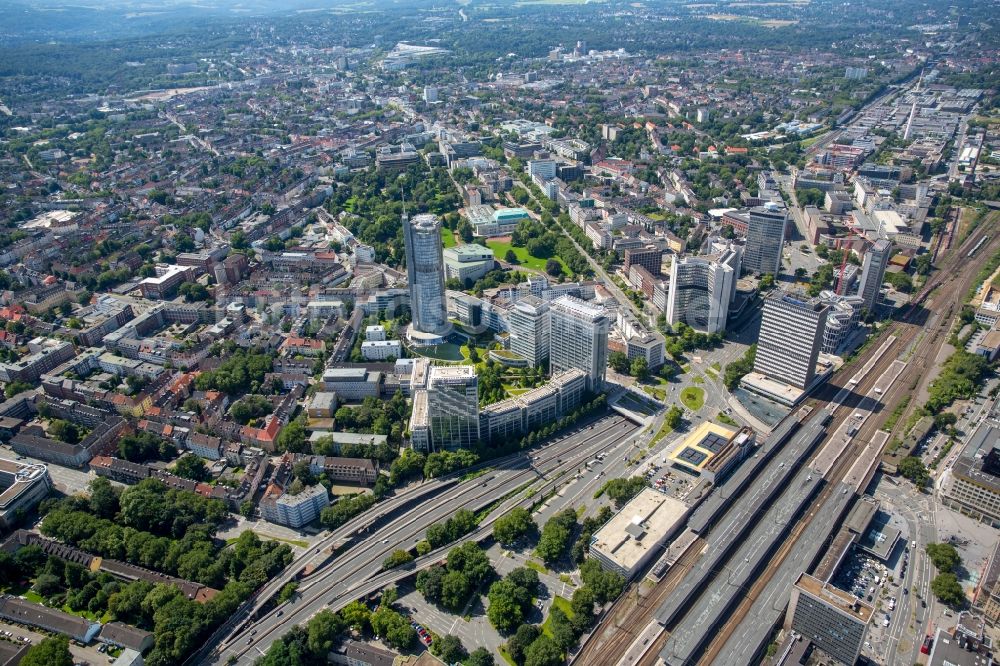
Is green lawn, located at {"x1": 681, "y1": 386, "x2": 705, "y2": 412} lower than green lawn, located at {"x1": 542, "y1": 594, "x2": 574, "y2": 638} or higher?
lower

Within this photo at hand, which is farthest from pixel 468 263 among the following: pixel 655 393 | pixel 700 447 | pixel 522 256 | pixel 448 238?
pixel 700 447

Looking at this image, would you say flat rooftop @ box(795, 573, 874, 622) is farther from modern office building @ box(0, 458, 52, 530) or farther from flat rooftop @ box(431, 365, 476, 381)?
modern office building @ box(0, 458, 52, 530)

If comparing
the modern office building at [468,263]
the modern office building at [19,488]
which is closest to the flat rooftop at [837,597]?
the modern office building at [19,488]

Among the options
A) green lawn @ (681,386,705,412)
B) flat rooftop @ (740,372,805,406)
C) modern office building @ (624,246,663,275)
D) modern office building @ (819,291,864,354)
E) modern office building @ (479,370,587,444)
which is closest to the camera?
modern office building @ (479,370,587,444)

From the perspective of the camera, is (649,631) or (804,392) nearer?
(649,631)

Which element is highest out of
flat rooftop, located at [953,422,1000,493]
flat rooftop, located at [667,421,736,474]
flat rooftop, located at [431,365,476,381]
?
flat rooftop, located at [431,365,476,381]

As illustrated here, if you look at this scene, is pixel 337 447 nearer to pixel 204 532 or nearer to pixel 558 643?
pixel 204 532

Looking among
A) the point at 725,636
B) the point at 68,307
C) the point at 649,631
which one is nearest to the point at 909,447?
the point at 725,636

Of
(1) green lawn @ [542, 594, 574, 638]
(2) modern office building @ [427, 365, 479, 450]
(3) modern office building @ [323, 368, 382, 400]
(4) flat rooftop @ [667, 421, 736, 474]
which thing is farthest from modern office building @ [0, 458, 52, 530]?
(4) flat rooftop @ [667, 421, 736, 474]

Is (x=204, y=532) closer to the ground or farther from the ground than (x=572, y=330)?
closer to the ground
